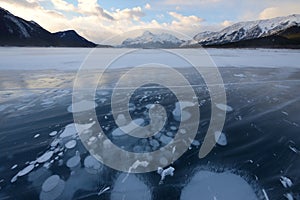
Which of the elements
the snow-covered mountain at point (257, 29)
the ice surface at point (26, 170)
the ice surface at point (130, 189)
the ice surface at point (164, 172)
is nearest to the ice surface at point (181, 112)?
the ice surface at point (164, 172)

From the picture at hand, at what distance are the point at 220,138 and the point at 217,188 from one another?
83cm

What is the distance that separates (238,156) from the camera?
198 centimetres

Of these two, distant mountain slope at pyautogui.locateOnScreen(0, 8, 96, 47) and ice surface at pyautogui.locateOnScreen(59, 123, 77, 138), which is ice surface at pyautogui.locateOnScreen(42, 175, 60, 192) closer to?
ice surface at pyautogui.locateOnScreen(59, 123, 77, 138)

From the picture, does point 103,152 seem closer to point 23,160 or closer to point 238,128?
point 23,160

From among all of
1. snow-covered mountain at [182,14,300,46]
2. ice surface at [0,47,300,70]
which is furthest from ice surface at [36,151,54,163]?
snow-covered mountain at [182,14,300,46]

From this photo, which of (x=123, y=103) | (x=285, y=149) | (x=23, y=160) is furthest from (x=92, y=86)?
(x=285, y=149)

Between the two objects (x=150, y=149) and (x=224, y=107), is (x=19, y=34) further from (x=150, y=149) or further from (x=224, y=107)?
(x=150, y=149)

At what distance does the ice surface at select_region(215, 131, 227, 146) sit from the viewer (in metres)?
2.21

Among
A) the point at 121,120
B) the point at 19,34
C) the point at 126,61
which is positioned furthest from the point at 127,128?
the point at 19,34

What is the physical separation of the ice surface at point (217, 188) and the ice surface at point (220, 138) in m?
0.51

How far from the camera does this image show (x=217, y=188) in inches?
62.1

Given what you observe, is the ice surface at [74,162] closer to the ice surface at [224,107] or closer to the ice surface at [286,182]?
the ice surface at [286,182]

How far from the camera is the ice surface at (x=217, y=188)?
150 centimetres

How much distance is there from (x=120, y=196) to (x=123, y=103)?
2070 millimetres
